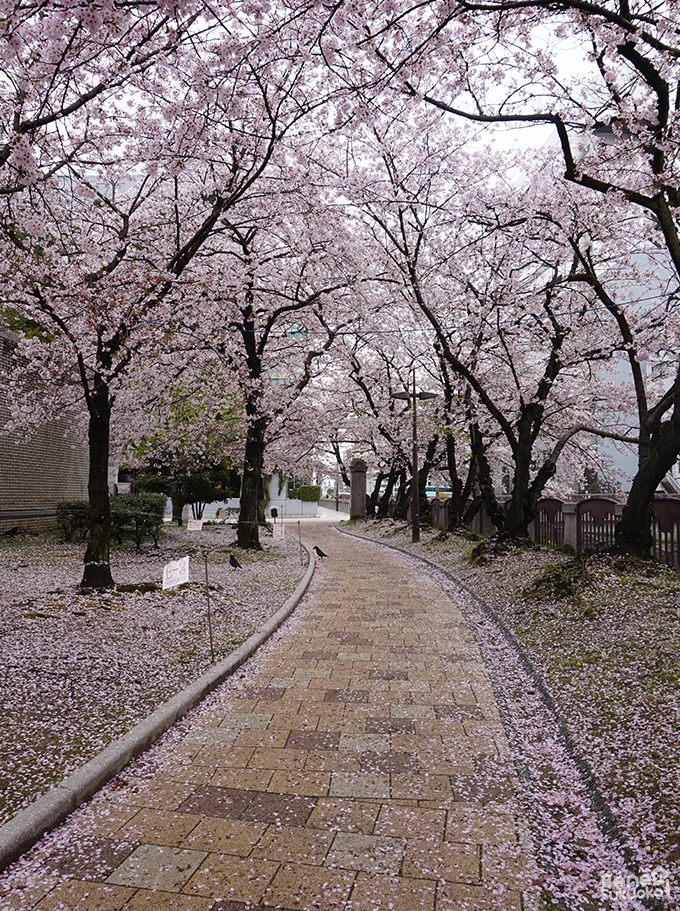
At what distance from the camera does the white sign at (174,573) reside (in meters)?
6.23

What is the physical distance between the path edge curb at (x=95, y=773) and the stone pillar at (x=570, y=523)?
9.23 meters

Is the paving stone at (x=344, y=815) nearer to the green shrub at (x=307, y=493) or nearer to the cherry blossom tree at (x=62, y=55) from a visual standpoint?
the cherry blossom tree at (x=62, y=55)

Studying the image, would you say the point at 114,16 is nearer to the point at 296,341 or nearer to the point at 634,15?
the point at 634,15

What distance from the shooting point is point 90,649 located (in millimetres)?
6238

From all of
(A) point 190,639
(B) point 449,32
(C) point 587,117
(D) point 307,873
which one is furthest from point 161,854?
(C) point 587,117

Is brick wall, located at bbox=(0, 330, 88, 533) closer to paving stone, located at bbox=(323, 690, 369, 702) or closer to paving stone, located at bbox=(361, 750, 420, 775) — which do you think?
paving stone, located at bbox=(323, 690, 369, 702)

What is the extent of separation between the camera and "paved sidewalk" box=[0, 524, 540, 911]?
2717mm

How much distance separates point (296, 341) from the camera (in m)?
20.5

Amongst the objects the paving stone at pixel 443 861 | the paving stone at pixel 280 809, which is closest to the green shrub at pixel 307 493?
the paving stone at pixel 280 809

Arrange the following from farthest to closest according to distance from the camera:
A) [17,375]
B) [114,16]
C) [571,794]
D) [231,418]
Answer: [231,418] < [17,375] < [114,16] < [571,794]

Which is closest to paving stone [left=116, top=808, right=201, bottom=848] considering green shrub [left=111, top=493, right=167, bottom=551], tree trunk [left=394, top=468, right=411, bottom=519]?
green shrub [left=111, top=493, right=167, bottom=551]

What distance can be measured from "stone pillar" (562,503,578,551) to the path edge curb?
923 centimetres

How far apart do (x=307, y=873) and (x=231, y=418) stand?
16.7 metres

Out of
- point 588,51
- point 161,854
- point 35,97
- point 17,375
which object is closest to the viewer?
point 161,854
